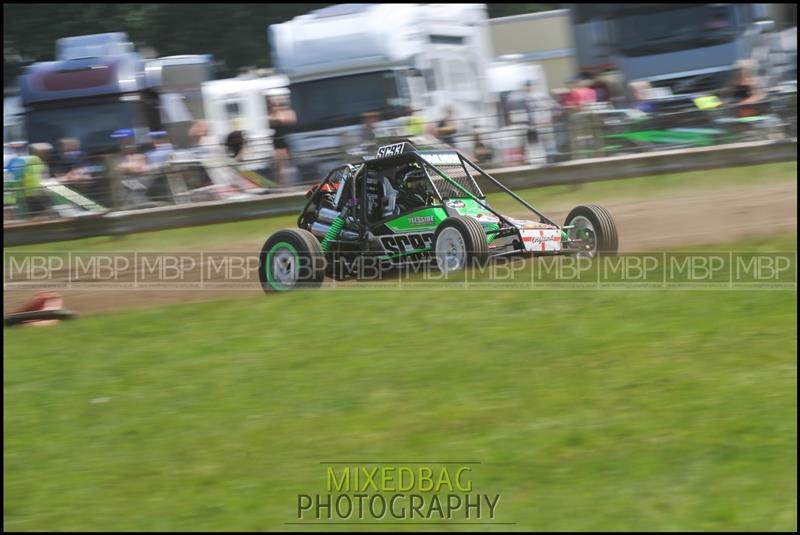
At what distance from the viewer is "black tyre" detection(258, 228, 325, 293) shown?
8.72 metres

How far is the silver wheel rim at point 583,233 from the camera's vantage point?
29.7ft

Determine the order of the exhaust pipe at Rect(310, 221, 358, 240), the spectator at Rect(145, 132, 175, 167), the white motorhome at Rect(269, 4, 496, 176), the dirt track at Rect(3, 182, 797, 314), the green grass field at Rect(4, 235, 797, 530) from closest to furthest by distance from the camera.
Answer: the green grass field at Rect(4, 235, 797, 530)
the exhaust pipe at Rect(310, 221, 358, 240)
the dirt track at Rect(3, 182, 797, 314)
the spectator at Rect(145, 132, 175, 167)
the white motorhome at Rect(269, 4, 496, 176)

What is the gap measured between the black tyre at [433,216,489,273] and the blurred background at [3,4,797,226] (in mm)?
3829

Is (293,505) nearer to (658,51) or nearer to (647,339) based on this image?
(647,339)

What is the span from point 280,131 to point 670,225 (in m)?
5.56

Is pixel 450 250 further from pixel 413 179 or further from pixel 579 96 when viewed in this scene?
pixel 579 96

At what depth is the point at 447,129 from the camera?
14.1 metres

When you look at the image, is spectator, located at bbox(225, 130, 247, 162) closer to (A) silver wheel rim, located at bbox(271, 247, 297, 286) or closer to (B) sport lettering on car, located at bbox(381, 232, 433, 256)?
(A) silver wheel rim, located at bbox(271, 247, 297, 286)

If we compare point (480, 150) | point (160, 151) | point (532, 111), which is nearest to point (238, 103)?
point (160, 151)

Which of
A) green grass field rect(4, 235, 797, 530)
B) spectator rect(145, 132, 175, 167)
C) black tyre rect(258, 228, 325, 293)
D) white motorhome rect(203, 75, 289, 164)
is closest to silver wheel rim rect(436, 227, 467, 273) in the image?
green grass field rect(4, 235, 797, 530)

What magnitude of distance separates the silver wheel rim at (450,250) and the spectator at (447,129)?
197 inches

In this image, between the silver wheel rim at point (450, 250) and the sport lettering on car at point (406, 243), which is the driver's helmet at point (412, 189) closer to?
the sport lettering on car at point (406, 243)

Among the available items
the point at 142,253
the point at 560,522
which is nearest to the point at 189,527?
the point at 560,522

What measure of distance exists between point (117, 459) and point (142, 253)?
24.2ft
